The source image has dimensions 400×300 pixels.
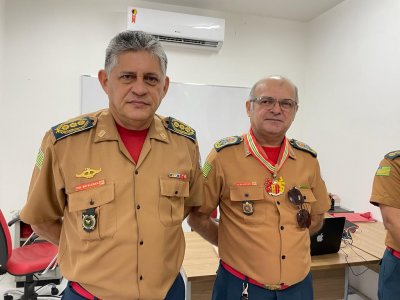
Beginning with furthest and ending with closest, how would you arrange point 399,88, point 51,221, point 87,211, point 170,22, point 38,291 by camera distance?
point 170,22, point 38,291, point 399,88, point 51,221, point 87,211

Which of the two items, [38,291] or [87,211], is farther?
[38,291]

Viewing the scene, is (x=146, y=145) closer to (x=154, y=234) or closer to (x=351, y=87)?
(x=154, y=234)

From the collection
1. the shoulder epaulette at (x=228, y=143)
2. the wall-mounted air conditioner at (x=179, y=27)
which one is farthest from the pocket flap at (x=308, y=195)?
the wall-mounted air conditioner at (x=179, y=27)

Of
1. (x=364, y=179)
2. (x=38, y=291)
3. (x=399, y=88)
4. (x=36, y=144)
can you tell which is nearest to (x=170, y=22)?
(x=36, y=144)

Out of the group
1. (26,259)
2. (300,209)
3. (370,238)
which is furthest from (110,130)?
(370,238)

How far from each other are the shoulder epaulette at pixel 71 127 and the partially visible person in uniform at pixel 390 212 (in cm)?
156

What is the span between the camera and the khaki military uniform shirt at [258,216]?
4.70 ft

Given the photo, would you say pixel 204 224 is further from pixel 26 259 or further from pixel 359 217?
pixel 359 217

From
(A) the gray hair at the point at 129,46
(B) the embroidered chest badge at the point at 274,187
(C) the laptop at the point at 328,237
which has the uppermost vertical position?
(A) the gray hair at the point at 129,46

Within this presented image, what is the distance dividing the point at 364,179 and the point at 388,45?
4.21 feet

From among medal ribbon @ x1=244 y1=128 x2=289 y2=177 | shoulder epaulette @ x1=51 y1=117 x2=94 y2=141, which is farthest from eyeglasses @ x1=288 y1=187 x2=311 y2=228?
shoulder epaulette @ x1=51 y1=117 x2=94 y2=141

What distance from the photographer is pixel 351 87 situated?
3.29 m

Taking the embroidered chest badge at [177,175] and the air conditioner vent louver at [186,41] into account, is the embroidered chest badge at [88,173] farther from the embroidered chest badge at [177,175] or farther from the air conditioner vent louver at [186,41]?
the air conditioner vent louver at [186,41]

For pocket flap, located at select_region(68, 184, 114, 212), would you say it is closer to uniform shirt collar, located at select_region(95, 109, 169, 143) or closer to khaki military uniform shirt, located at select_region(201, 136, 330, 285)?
uniform shirt collar, located at select_region(95, 109, 169, 143)
